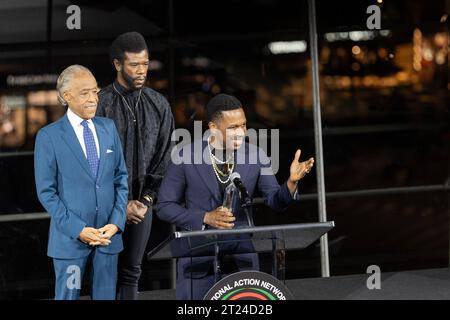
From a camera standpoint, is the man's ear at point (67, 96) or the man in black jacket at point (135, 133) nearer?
the man's ear at point (67, 96)

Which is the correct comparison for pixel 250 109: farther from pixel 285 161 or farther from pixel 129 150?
pixel 129 150

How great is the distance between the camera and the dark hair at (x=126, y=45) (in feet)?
23.8

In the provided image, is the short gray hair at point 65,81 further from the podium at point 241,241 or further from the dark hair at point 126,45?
the podium at point 241,241

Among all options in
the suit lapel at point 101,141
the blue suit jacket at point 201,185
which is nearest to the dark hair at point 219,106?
the blue suit jacket at point 201,185

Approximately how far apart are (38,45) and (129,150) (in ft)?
3.98

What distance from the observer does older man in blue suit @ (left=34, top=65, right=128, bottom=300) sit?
21.0ft

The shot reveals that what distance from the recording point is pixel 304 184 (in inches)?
341

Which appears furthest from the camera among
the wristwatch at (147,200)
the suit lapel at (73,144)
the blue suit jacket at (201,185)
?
the wristwatch at (147,200)

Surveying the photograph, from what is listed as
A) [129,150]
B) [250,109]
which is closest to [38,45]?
[129,150]

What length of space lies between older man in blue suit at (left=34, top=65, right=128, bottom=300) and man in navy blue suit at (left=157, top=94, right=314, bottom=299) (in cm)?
42

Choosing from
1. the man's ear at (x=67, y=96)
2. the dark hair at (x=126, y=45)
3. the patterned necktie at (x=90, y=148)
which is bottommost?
the patterned necktie at (x=90, y=148)

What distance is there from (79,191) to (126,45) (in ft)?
4.25

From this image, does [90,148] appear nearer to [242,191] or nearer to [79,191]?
[79,191]
